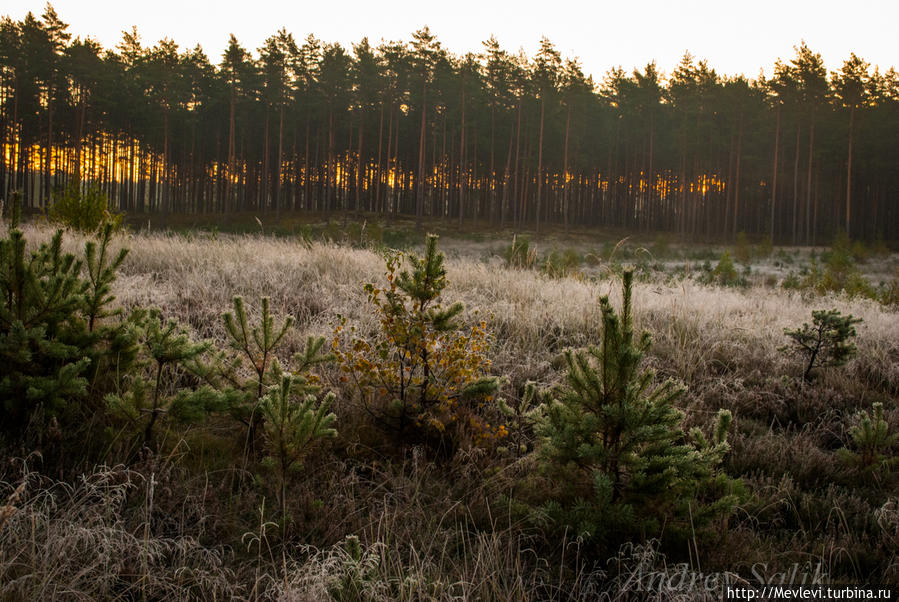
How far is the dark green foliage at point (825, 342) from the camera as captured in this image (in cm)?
436

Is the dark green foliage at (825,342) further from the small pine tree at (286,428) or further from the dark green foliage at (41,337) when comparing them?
the dark green foliage at (41,337)

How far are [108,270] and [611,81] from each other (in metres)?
48.5

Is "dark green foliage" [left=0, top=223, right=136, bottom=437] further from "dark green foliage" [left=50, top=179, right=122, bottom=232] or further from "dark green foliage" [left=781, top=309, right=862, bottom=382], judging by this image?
"dark green foliage" [left=50, top=179, right=122, bottom=232]

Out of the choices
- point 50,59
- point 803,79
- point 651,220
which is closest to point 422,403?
point 803,79

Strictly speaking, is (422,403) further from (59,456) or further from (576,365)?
(59,456)

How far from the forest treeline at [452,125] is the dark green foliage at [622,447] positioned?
1216 inches

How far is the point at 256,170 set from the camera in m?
45.6

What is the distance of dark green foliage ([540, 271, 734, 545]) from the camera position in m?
2.05

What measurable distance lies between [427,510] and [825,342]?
4.19m

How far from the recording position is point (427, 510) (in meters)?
2.55

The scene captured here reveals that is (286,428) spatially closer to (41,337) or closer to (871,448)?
(41,337)

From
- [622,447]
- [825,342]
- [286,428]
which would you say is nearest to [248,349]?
[286,428]

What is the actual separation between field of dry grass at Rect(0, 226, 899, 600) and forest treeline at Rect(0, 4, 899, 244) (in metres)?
28.6

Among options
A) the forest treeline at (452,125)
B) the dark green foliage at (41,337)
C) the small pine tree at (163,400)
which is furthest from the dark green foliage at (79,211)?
the forest treeline at (452,125)
